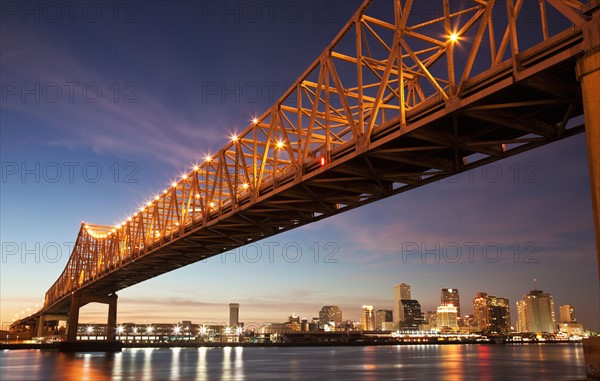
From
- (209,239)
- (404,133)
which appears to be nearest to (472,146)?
(404,133)

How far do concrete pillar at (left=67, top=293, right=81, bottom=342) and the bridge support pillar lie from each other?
108 metres

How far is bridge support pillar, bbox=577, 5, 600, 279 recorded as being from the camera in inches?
677

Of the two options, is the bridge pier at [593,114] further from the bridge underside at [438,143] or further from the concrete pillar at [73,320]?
the concrete pillar at [73,320]

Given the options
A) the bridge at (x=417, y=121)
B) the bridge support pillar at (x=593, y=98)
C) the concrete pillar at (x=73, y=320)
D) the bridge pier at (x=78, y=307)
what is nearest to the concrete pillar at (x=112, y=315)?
the bridge pier at (x=78, y=307)

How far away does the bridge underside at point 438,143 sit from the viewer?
22.7 meters

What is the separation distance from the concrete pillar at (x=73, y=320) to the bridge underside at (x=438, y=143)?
71218 mm

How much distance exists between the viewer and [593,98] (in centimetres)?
1786

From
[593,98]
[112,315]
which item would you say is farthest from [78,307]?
[593,98]

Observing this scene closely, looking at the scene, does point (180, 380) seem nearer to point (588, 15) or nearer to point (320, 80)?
point (320, 80)

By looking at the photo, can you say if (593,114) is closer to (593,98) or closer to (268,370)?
(593,98)

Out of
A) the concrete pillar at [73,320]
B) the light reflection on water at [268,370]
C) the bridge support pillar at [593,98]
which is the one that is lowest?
the light reflection on water at [268,370]

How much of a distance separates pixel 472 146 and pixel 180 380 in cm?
3532

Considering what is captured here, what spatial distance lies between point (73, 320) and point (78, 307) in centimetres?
589

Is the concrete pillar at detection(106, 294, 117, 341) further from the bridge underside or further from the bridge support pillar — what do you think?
the bridge support pillar
